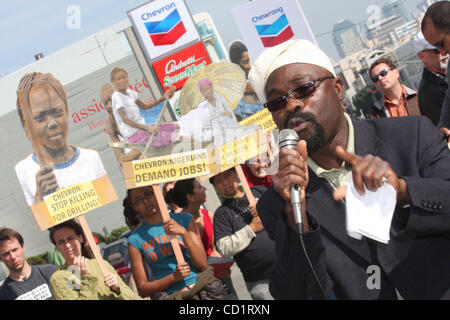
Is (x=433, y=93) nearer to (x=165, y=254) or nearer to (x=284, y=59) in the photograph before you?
(x=165, y=254)

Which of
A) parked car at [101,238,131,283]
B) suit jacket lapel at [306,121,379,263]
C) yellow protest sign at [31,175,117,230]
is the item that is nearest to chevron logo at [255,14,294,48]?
yellow protest sign at [31,175,117,230]

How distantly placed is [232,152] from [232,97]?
4.10ft

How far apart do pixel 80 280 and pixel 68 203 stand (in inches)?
35.5

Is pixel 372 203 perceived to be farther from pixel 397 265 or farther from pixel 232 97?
pixel 232 97

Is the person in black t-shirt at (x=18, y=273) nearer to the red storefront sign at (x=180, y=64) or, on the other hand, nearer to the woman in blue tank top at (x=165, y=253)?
the woman in blue tank top at (x=165, y=253)

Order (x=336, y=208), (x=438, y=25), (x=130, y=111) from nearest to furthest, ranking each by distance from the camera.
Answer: (x=336, y=208), (x=438, y=25), (x=130, y=111)

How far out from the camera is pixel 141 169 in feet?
17.1

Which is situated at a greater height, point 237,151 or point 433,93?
point 237,151

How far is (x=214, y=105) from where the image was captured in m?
6.32

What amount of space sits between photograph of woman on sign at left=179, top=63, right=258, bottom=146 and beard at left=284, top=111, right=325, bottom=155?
3568 millimetres

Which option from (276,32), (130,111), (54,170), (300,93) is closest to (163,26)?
(130,111)

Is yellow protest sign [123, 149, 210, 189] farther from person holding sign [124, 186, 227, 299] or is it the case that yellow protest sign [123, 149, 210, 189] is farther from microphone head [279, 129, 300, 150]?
microphone head [279, 129, 300, 150]

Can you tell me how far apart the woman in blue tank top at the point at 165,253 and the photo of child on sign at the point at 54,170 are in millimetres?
839

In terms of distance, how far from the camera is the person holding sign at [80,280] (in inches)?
194
